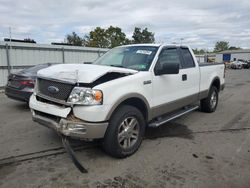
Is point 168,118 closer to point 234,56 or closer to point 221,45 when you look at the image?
point 234,56

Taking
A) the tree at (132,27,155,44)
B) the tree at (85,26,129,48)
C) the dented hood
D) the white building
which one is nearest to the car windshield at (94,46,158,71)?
the dented hood

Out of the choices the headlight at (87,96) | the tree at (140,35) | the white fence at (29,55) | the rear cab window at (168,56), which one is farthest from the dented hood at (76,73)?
the tree at (140,35)

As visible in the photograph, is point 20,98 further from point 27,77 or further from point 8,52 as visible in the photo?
point 8,52

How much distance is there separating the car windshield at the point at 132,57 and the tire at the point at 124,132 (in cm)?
92

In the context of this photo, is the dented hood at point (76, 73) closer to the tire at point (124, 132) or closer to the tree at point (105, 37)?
the tire at point (124, 132)

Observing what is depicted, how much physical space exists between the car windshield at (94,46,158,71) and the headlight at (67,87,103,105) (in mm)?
1242

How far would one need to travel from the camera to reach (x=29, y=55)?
46.3 ft

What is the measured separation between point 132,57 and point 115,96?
1479 mm

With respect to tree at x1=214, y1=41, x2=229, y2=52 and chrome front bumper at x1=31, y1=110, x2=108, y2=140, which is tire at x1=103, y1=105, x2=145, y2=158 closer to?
chrome front bumper at x1=31, y1=110, x2=108, y2=140

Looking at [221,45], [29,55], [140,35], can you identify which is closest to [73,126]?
[29,55]

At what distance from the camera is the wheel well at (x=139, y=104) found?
12.8 feet

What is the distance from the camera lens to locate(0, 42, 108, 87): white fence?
42.3 ft

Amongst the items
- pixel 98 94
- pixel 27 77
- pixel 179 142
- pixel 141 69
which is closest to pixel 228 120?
pixel 179 142

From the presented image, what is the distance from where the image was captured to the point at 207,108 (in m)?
6.79
